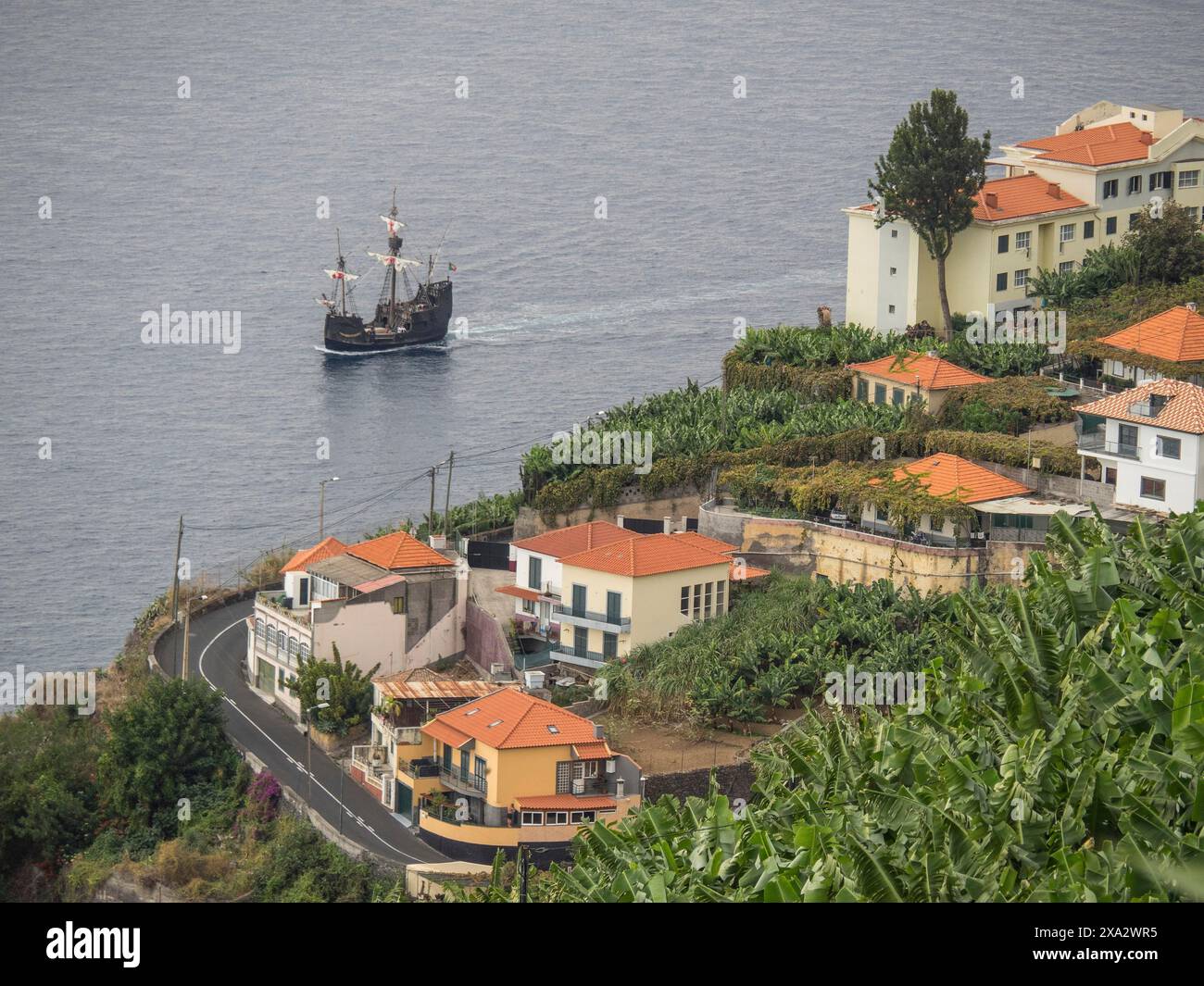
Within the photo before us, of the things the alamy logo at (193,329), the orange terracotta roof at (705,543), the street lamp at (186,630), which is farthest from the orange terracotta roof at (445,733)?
the alamy logo at (193,329)

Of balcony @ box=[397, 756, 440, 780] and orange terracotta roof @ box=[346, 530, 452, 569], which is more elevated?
orange terracotta roof @ box=[346, 530, 452, 569]

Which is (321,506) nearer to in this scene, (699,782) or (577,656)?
(577,656)

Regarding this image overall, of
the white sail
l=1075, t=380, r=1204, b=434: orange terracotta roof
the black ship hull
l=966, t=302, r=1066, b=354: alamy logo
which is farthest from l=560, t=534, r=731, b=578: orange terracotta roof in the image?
the white sail

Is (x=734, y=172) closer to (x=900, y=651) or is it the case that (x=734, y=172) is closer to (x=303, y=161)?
(x=303, y=161)

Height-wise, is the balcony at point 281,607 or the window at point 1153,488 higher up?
the window at point 1153,488

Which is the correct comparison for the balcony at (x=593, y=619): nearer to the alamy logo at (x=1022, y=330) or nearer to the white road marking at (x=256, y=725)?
the white road marking at (x=256, y=725)

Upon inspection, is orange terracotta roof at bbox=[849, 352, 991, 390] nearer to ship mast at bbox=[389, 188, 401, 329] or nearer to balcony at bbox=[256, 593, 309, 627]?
balcony at bbox=[256, 593, 309, 627]

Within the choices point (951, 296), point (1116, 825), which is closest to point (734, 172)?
point (951, 296)
